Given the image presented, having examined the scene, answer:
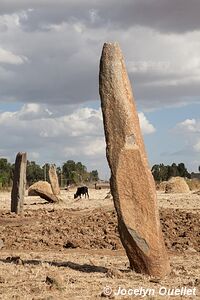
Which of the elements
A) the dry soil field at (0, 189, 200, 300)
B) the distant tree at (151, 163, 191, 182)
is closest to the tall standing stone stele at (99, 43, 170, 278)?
the dry soil field at (0, 189, 200, 300)

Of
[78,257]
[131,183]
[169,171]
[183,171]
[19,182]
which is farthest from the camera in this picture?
[183,171]

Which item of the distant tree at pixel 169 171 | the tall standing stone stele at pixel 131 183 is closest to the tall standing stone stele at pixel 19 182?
the tall standing stone stele at pixel 131 183

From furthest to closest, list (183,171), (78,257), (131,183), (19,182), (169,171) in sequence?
(183,171)
(169,171)
(19,182)
(78,257)
(131,183)

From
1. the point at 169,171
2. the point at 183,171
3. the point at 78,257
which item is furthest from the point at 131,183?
the point at 183,171

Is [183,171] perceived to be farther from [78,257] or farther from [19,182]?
[78,257]

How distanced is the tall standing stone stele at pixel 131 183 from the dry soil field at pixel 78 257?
34 cm

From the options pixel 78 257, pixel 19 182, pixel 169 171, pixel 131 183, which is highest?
pixel 169 171

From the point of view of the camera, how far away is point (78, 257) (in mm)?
12836

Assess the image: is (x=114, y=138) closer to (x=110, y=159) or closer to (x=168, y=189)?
(x=110, y=159)

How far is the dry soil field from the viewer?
9.14 metres

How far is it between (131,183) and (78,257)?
9.90ft

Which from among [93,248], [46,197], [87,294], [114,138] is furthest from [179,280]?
[46,197]

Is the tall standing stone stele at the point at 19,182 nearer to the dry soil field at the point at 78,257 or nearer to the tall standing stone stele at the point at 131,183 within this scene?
the dry soil field at the point at 78,257

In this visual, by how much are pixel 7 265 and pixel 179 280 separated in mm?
3004
